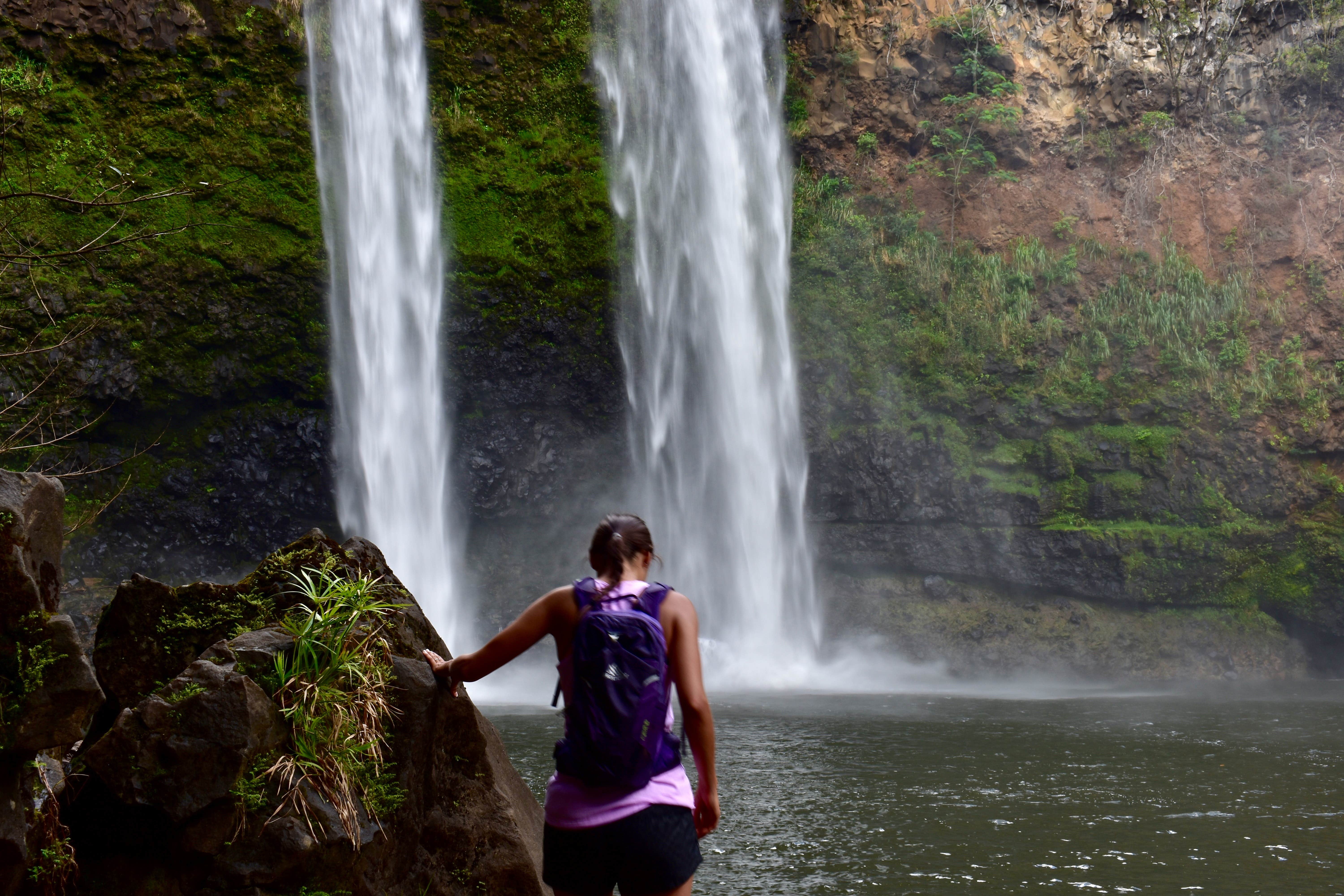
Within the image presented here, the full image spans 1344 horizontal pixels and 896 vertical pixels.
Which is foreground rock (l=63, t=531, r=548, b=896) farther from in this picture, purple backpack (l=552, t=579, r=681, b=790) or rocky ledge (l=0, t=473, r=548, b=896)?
purple backpack (l=552, t=579, r=681, b=790)

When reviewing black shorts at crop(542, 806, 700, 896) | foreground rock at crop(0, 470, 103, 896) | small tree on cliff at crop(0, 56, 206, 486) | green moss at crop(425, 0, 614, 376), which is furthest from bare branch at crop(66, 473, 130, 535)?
green moss at crop(425, 0, 614, 376)

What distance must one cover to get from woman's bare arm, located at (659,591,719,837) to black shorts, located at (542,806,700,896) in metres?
0.10

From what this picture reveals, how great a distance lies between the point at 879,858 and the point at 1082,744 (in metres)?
4.81

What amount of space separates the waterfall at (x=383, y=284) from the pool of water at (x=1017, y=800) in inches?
220

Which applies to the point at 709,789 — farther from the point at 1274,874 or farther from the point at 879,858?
the point at 1274,874

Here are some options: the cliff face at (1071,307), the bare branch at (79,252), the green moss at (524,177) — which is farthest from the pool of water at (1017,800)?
the green moss at (524,177)

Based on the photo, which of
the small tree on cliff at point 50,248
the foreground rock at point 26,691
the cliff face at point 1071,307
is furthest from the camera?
the cliff face at point 1071,307

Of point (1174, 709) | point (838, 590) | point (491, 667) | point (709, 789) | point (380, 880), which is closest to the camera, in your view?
point (709, 789)

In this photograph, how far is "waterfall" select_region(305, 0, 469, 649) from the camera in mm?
16125

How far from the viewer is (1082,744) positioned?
9414mm

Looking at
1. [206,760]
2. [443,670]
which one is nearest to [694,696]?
[443,670]

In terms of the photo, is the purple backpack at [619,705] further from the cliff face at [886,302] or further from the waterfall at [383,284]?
the waterfall at [383,284]

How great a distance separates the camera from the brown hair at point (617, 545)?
8.02 ft

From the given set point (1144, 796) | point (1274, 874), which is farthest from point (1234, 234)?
point (1274, 874)
